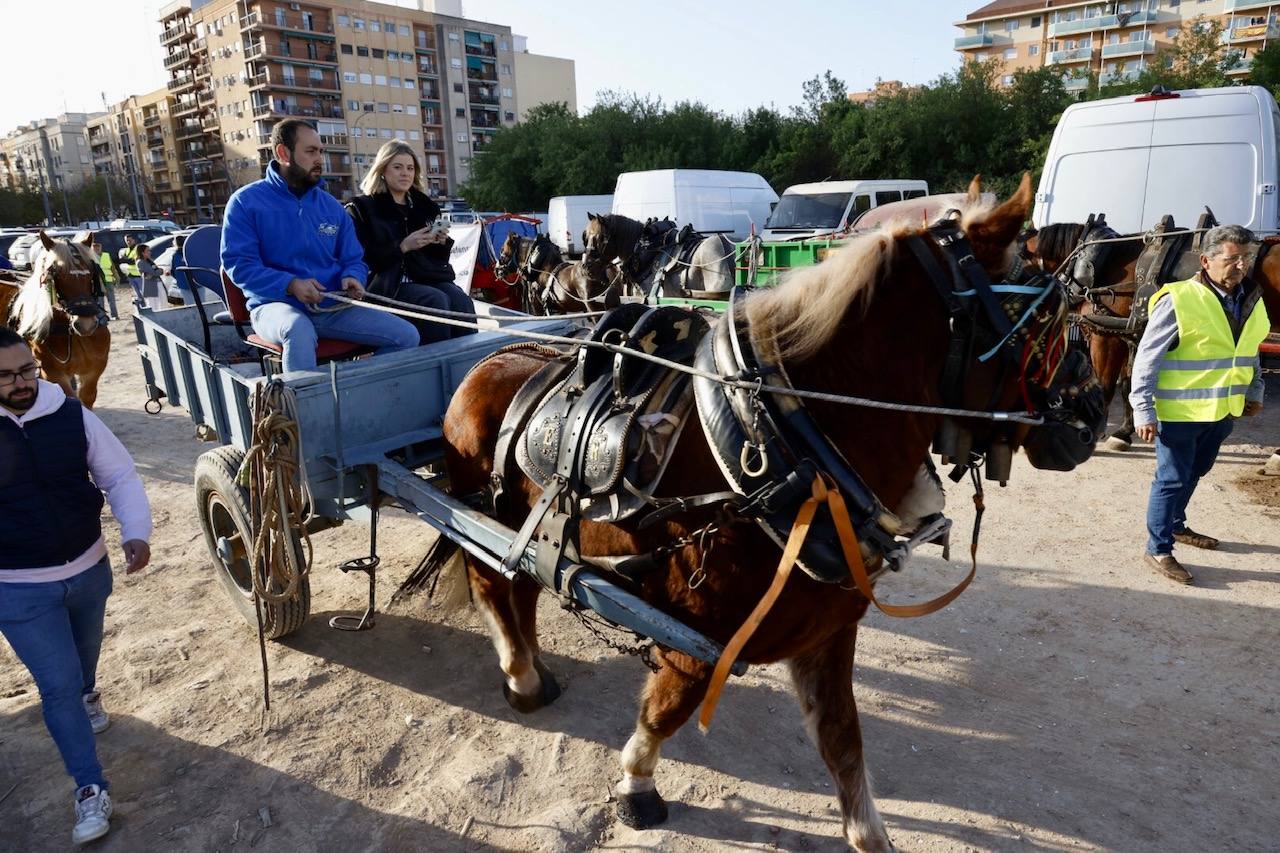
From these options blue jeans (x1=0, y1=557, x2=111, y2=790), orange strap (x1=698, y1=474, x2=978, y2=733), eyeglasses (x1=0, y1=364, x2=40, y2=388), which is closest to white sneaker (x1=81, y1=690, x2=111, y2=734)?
blue jeans (x1=0, y1=557, x2=111, y2=790)

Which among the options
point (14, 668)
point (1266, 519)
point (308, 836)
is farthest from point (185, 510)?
point (1266, 519)

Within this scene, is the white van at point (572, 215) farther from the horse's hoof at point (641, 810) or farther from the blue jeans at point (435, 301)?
the horse's hoof at point (641, 810)

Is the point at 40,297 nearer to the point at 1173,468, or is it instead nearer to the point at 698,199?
the point at 1173,468

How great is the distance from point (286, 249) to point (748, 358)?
101 inches

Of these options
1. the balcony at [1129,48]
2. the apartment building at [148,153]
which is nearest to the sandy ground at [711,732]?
the balcony at [1129,48]

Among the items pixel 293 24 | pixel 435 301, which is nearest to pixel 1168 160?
pixel 435 301

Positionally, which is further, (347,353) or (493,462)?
(347,353)

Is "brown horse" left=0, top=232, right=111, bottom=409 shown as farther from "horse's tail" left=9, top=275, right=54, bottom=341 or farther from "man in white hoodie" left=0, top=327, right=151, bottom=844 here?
"man in white hoodie" left=0, top=327, right=151, bottom=844

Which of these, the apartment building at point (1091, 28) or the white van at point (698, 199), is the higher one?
the apartment building at point (1091, 28)

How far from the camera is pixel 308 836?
8.39ft

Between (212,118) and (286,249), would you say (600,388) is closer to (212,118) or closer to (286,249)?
(286,249)

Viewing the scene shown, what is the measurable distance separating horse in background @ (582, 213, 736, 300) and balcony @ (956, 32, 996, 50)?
60.8 m

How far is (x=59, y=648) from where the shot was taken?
8.40ft

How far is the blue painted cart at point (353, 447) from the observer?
279cm
